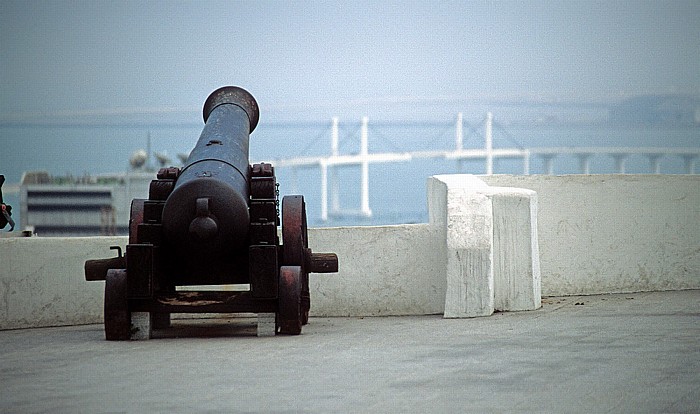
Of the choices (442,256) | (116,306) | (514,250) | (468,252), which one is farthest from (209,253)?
(514,250)

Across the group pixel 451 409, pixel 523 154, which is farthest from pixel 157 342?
pixel 523 154

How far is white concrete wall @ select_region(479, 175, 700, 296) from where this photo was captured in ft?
38.4

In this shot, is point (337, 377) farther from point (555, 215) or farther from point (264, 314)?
point (555, 215)

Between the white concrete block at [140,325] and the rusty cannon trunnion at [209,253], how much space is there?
0.05 ft

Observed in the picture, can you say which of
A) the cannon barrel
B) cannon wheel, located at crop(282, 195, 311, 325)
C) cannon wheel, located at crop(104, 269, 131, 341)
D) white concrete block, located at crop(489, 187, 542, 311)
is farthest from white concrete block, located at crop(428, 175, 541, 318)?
cannon wheel, located at crop(104, 269, 131, 341)

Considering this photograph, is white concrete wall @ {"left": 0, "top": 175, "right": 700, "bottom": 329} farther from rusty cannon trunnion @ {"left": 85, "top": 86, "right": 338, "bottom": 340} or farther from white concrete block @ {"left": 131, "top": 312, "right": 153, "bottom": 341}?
white concrete block @ {"left": 131, "top": 312, "right": 153, "bottom": 341}

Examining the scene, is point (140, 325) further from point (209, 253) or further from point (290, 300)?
point (290, 300)

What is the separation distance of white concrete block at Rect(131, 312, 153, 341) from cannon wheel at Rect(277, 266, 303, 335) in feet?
3.12

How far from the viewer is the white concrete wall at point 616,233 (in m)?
11.7

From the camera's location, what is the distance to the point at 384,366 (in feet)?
24.5

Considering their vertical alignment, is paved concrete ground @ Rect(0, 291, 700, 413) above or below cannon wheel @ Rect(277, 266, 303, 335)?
below

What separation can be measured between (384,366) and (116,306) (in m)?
2.59

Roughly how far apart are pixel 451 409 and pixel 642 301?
5484 mm

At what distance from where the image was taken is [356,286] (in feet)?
36.7
